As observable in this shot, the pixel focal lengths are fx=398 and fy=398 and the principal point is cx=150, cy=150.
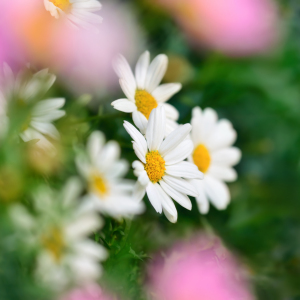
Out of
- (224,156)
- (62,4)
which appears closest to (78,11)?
(62,4)

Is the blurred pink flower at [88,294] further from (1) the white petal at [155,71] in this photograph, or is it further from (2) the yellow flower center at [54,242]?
(1) the white petal at [155,71]

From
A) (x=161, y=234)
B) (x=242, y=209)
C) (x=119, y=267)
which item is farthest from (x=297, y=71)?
(x=119, y=267)

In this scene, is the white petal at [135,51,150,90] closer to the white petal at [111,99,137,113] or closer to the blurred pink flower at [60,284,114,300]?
the white petal at [111,99,137,113]

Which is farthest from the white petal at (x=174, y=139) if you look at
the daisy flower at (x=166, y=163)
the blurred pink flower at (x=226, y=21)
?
the blurred pink flower at (x=226, y=21)

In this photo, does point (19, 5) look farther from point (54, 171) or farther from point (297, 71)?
point (297, 71)

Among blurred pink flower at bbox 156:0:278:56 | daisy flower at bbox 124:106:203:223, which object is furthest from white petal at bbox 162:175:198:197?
blurred pink flower at bbox 156:0:278:56
